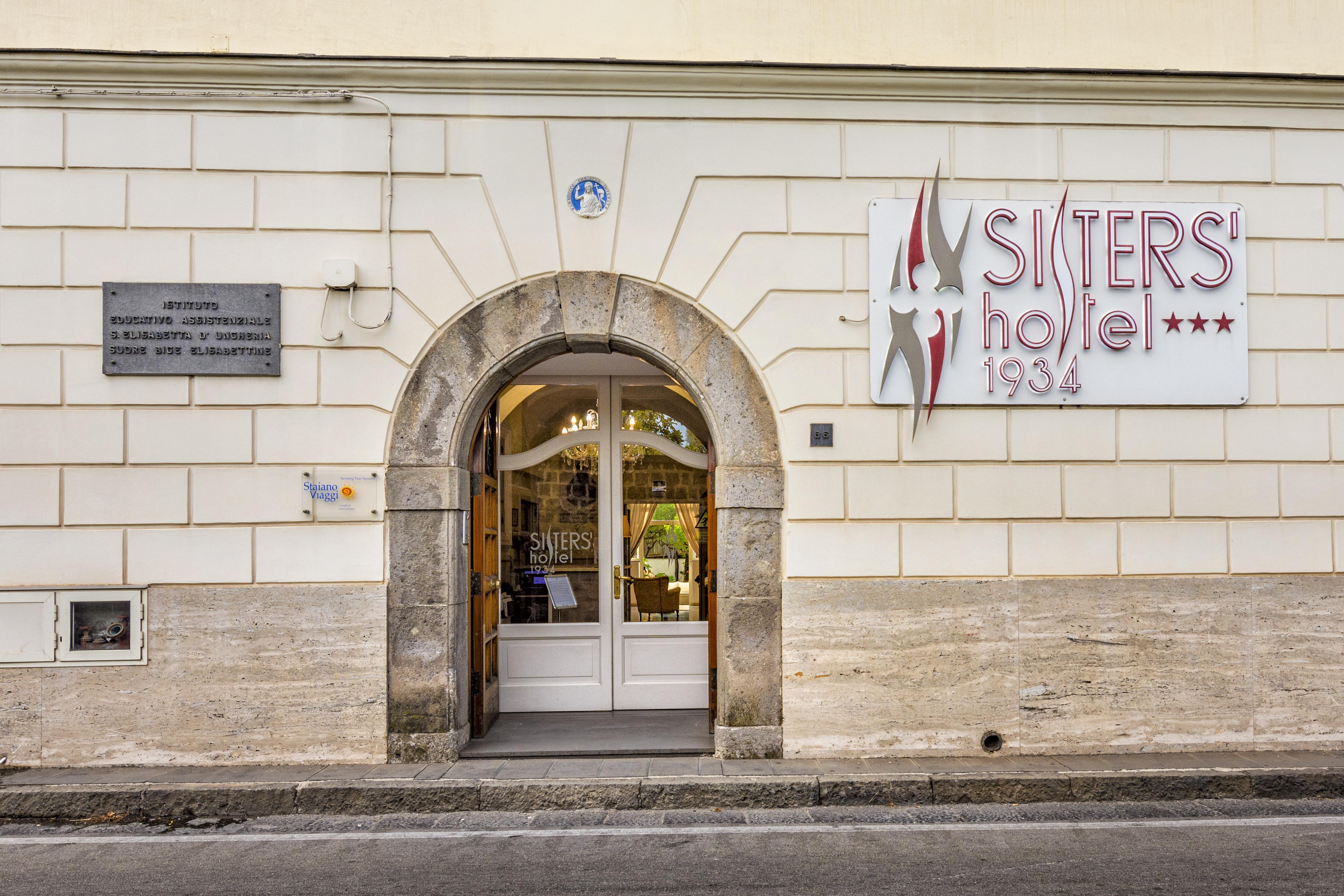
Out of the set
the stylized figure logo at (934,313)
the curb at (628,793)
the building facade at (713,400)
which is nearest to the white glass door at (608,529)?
the building facade at (713,400)

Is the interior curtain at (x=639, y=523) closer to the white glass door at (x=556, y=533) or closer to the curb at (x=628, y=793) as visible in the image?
the white glass door at (x=556, y=533)

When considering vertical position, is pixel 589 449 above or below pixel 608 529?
above

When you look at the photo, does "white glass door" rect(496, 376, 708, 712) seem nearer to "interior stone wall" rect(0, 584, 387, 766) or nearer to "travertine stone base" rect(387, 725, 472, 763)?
"travertine stone base" rect(387, 725, 472, 763)

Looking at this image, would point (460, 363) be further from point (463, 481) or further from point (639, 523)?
point (639, 523)

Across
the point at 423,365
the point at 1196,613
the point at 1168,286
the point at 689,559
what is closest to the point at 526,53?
the point at 423,365

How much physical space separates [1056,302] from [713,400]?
2518 millimetres

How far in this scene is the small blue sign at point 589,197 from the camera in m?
6.64

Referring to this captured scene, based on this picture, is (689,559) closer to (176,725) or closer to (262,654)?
(262,654)

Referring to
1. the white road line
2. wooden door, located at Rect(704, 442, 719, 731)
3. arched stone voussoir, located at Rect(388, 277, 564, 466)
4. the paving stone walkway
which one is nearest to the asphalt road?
the white road line

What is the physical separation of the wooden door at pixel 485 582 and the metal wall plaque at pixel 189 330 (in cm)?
157

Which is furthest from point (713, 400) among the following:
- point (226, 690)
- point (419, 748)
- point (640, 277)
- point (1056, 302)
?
point (226, 690)

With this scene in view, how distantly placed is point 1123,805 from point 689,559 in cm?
381

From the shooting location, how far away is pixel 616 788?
5.70 m

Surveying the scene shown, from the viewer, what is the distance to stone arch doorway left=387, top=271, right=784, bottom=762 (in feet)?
21.1
